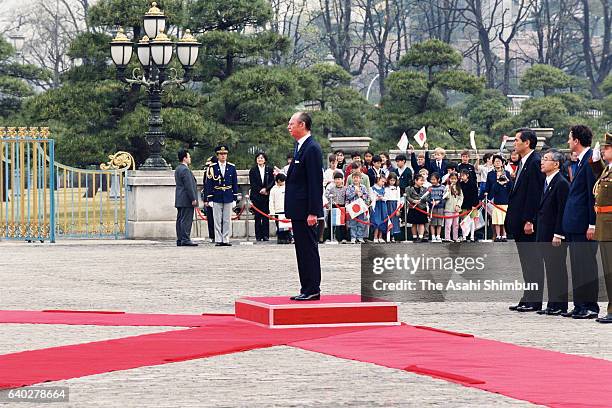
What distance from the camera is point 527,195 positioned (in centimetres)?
1582

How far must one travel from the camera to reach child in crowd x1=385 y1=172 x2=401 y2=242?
30.0m

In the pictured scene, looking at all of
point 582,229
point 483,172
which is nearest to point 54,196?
point 483,172

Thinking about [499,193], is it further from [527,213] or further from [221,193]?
[527,213]

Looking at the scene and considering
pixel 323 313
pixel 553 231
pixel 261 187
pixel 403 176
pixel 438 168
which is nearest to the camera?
pixel 323 313

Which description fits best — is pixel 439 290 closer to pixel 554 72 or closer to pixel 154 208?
pixel 154 208

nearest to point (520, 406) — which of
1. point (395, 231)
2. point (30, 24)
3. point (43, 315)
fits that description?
point (43, 315)

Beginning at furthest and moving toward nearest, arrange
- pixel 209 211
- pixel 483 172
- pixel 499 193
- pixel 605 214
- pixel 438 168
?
1. pixel 483 172
2. pixel 438 168
3. pixel 499 193
4. pixel 209 211
5. pixel 605 214

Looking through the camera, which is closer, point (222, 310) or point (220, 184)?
point (222, 310)

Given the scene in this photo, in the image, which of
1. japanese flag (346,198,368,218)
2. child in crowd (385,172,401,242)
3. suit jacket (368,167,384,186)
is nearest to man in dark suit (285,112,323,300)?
japanese flag (346,198,368,218)

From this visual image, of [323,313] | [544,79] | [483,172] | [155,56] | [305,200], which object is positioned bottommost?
[323,313]

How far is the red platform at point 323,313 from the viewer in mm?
13625

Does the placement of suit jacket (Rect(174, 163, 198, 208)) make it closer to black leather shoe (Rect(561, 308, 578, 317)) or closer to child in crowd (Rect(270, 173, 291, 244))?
child in crowd (Rect(270, 173, 291, 244))

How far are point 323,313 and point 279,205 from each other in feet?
50.7

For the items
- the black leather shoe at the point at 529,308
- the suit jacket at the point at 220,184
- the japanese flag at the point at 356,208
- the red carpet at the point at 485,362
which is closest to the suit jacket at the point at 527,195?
the black leather shoe at the point at 529,308
